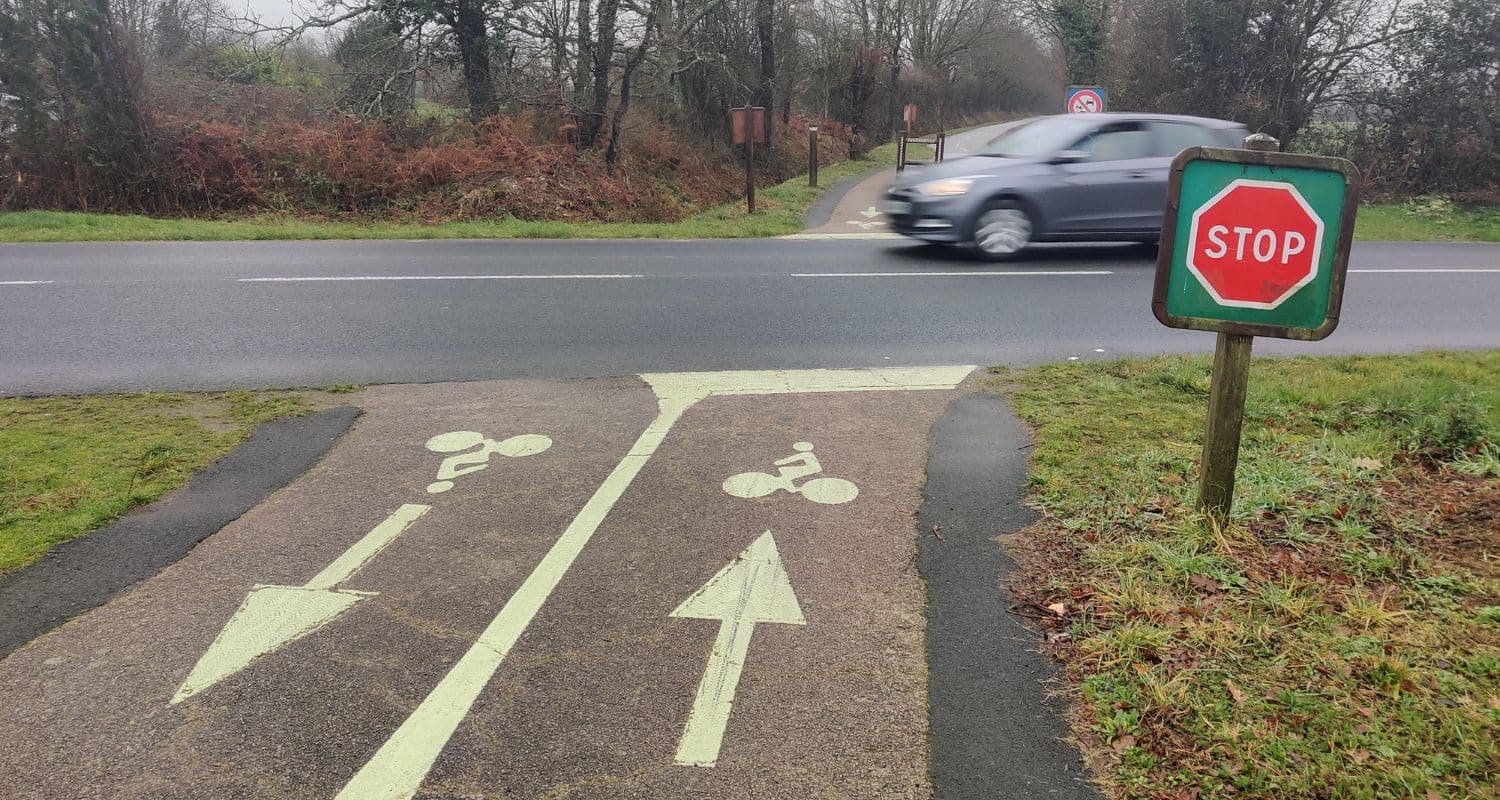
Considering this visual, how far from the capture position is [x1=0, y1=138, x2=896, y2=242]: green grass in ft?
44.3

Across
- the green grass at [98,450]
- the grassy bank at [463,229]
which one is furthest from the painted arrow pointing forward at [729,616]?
the grassy bank at [463,229]

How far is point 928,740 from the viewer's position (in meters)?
2.61

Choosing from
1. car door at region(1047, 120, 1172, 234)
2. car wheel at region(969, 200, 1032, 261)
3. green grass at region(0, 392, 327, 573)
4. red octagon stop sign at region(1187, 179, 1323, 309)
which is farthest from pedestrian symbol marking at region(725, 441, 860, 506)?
car door at region(1047, 120, 1172, 234)

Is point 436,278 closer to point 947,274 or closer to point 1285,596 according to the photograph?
point 947,274

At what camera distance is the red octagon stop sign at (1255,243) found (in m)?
3.36

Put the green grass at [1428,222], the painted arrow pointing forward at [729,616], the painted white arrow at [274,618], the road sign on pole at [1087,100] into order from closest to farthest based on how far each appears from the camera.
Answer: the painted arrow pointing forward at [729,616] < the painted white arrow at [274,618] < the green grass at [1428,222] < the road sign on pole at [1087,100]

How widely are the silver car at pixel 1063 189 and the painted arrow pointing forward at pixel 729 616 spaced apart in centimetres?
828

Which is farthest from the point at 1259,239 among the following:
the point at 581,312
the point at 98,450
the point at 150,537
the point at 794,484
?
the point at 581,312

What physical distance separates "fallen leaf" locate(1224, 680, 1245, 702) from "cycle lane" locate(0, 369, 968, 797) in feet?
2.80

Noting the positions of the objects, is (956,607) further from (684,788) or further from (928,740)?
(684,788)

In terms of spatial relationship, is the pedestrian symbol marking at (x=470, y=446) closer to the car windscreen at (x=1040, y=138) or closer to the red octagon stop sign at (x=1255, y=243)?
the red octagon stop sign at (x=1255, y=243)

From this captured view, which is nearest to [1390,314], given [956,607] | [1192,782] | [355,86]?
[956,607]

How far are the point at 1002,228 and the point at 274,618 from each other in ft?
31.9

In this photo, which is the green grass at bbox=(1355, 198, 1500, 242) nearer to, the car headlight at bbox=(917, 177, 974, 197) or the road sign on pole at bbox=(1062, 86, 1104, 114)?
the road sign on pole at bbox=(1062, 86, 1104, 114)
